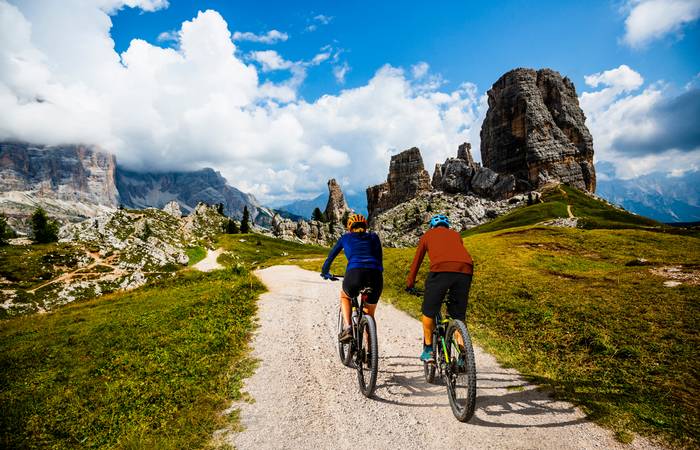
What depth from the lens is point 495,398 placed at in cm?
860

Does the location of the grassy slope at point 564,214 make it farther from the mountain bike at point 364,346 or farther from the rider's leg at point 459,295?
the mountain bike at point 364,346

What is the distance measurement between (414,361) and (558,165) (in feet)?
751

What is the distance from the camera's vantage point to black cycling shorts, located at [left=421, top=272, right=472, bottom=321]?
27.2 ft

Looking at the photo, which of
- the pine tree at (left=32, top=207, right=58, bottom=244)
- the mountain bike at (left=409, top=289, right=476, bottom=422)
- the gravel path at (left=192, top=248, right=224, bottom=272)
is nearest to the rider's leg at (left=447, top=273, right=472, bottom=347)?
the mountain bike at (left=409, top=289, right=476, bottom=422)

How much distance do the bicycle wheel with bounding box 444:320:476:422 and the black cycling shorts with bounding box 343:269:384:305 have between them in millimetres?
2262

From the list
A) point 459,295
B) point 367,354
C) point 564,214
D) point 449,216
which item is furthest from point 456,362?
point 449,216

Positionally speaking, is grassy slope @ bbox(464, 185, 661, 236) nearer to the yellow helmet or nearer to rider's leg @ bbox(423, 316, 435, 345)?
rider's leg @ bbox(423, 316, 435, 345)

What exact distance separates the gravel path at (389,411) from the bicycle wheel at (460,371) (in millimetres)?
351

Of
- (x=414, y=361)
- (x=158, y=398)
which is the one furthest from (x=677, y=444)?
(x=158, y=398)

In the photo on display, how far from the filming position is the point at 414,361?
1132 centimetres

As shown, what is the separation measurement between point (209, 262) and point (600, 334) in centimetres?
10212

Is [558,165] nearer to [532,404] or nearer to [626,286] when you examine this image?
[626,286]

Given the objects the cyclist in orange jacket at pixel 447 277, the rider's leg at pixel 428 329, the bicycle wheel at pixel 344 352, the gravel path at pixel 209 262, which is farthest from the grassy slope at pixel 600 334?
the gravel path at pixel 209 262

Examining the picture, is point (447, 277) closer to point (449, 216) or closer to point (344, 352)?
point (344, 352)
